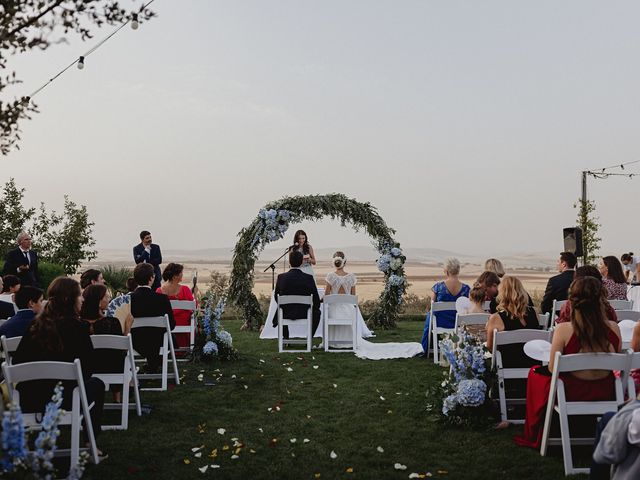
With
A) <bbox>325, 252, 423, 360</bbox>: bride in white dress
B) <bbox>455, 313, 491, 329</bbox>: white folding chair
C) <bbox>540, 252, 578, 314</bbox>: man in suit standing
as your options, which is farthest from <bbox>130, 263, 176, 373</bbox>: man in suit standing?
<bbox>540, 252, 578, 314</bbox>: man in suit standing

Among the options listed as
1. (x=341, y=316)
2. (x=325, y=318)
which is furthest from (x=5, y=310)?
(x=341, y=316)

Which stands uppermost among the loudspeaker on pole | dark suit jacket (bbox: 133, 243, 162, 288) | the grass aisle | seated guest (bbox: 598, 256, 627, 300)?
the loudspeaker on pole

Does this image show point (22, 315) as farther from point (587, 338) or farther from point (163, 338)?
point (587, 338)

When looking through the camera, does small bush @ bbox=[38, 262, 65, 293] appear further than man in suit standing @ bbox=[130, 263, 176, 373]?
Yes

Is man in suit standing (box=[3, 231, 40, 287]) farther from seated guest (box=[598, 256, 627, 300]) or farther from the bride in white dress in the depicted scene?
seated guest (box=[598, 256, 627, 300])

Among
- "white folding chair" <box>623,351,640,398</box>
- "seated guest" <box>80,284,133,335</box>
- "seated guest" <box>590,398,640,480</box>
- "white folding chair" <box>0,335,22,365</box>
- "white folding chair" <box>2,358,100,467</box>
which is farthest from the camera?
"seated guest" <box>80,284,133,335</box>

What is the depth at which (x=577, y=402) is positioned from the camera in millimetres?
4723

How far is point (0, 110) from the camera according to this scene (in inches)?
132

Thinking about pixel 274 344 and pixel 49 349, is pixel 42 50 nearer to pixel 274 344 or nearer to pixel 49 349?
pixel 49 349

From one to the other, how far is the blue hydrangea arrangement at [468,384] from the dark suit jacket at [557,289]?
3339 mm

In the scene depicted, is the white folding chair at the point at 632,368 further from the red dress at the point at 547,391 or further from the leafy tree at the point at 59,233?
the leafy tree at the point at 59,233

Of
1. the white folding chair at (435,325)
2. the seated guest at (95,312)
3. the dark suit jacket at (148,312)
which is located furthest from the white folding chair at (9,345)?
the white folding chair at (435,325)

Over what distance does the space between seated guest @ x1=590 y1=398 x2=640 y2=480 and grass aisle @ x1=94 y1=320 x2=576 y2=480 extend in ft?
3.89

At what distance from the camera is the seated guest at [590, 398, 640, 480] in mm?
3314
